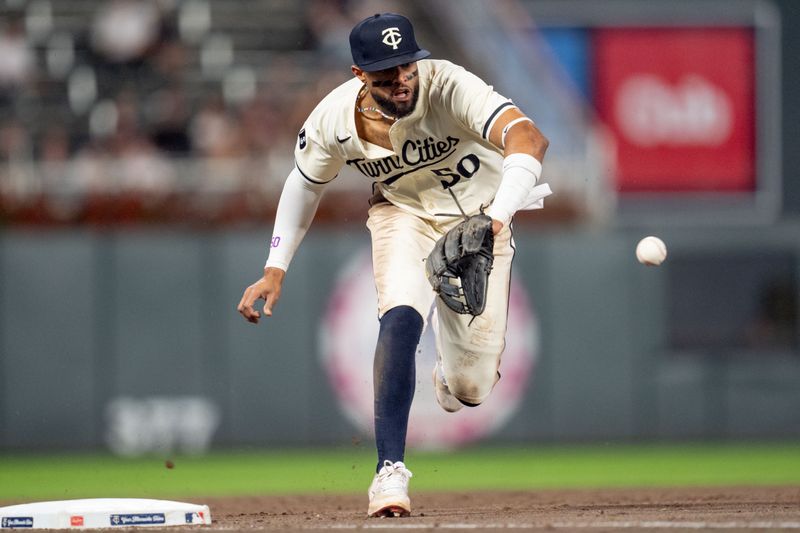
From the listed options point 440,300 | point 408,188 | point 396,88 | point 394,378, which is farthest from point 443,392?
point 396,88

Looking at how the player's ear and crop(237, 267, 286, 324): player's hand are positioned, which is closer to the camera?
the player's ear

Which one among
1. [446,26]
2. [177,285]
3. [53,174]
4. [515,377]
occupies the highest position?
[446,26]

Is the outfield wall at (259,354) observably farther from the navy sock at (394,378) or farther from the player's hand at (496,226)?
the player's hand at (496,226)

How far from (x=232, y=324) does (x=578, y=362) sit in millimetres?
2889

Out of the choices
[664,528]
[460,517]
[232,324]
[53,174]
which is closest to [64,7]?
[53,174]

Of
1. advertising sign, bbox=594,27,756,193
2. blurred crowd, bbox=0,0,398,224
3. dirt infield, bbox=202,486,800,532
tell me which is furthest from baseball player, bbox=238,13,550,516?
advertising sign, bbox=594,27,756,193

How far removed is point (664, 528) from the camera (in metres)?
4.65

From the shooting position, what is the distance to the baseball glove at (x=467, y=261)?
5.16m

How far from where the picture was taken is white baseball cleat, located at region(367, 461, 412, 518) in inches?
211

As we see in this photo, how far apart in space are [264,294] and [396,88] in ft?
3.46

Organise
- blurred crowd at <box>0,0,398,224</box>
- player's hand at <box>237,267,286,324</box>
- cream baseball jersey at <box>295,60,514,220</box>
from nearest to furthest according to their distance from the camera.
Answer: cream baseball jersey at <box>295,60,514,220</box>
player's hand at <box>237,267,286,324</box>
blurred crowd at <box>0,0,398,224</box>

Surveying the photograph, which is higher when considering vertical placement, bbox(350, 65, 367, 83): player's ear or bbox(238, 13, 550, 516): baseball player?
bbox(350, 65, 367, 83): player's ear

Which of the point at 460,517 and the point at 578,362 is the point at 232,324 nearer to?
the point at 578,362

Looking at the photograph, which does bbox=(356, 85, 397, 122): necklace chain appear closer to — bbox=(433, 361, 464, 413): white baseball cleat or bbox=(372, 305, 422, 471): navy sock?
bbox=(372, 305, 422, 471): navy sock
